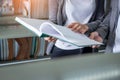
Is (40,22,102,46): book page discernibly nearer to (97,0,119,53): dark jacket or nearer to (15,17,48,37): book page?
(15,17,48,37): book page

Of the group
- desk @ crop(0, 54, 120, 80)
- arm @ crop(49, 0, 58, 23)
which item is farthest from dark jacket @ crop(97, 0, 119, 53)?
desk @ crop(0, 54, 120, 80)

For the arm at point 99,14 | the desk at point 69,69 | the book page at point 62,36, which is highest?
the arm at point 99,14

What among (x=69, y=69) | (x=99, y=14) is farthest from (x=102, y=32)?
(x=69, y=69)

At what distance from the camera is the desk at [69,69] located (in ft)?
1.29

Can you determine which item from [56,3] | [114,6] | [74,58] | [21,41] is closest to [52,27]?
[74,58]

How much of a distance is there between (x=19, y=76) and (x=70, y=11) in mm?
794

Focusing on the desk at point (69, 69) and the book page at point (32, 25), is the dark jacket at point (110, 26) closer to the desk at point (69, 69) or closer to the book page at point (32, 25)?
the book page at point (32, 25)

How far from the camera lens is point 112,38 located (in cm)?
98

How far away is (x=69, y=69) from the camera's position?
1.45 ft

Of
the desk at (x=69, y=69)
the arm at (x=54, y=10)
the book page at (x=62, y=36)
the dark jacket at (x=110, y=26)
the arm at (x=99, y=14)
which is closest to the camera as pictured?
the desk at (x=69, y=69)

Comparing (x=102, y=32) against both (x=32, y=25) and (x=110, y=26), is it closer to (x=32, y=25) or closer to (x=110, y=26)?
(x=110, y=26)

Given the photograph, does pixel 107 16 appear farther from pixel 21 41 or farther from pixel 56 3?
pixel 21 41

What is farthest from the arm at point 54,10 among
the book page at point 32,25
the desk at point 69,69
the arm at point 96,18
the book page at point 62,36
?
the desk at point 69,69

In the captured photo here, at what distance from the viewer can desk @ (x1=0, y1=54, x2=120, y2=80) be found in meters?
0.39
